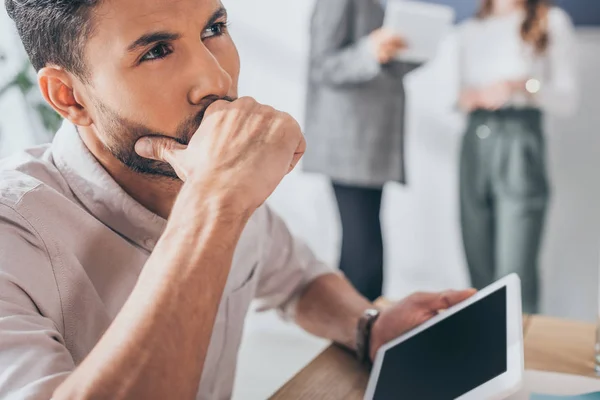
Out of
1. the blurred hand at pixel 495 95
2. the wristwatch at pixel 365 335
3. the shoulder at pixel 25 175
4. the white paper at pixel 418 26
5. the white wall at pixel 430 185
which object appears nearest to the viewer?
the shoulder at pixel 25 175

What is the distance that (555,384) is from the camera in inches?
34.3

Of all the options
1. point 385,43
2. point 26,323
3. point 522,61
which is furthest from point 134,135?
point 522,61

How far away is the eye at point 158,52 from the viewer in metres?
0.80

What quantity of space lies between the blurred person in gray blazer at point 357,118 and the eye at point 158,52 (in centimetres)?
154

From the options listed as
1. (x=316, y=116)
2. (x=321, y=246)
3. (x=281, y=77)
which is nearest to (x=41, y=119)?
(x=316, y=116)

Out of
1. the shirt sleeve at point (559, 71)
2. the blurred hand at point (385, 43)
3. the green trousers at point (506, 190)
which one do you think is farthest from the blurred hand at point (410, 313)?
the shirt sleeve at point (559, 71)

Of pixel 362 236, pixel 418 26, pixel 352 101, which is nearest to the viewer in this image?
pixel 418 26

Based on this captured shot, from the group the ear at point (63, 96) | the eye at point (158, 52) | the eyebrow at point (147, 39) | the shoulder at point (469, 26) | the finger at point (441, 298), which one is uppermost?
the shoulder at point (469, 26)

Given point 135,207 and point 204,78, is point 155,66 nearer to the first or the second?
point 204,78

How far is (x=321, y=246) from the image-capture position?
353cm

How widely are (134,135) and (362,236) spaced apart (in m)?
1.73

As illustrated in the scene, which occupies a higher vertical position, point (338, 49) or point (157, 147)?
point (338, 49)

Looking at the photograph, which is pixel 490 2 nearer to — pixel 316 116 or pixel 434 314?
pixel 316 116

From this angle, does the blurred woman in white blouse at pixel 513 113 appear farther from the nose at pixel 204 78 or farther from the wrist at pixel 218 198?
the wrist at pixel 218 198
